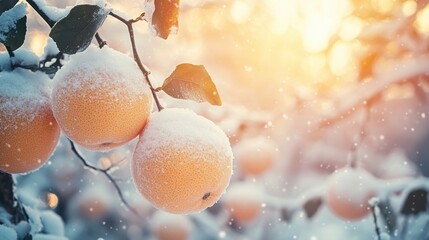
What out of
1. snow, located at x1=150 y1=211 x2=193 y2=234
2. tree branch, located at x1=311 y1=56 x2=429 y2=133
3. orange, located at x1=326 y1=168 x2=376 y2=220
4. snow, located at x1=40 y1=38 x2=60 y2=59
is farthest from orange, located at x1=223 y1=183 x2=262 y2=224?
snow, located at x1=40 y1=38 x2=60 y2=59

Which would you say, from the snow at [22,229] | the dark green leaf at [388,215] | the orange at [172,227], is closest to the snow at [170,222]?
the orange at [172,227]

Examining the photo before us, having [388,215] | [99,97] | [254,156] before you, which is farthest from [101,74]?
[254,156]

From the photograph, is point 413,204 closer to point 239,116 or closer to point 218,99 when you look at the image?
point 239,116

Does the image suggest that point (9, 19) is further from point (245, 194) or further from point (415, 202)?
point (245, 194)

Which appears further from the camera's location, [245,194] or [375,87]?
[245,194]

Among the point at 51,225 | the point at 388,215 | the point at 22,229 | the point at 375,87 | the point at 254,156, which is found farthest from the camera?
the point at 254,156

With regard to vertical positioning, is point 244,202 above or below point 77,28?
below
